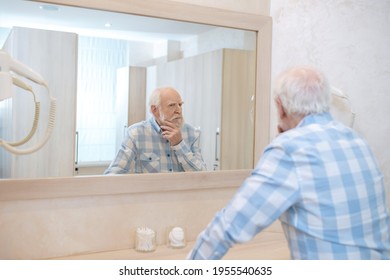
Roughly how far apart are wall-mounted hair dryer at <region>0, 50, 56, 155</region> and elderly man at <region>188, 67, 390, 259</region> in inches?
26.2

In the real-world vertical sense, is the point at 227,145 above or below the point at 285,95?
below

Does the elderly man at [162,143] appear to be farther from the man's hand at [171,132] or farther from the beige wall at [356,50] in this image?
the beige wall at [356,50]

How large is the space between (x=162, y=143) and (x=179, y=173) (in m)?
0.13

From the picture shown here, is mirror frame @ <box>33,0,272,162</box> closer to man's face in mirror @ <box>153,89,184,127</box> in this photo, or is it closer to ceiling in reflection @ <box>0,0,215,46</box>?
ceiling in reflection @ <box>0,0,215,46</box>

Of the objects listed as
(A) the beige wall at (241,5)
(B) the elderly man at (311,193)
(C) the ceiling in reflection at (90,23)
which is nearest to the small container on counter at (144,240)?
(B) the elderly man at (311,193)

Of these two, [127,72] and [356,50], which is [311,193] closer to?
[127,72]

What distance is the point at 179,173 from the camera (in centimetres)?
173

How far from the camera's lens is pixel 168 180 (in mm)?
1710

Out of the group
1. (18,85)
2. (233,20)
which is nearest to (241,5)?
(233,20)

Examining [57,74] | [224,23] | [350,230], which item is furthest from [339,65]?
[57,74]

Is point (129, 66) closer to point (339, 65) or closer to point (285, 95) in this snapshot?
point (285, 95)

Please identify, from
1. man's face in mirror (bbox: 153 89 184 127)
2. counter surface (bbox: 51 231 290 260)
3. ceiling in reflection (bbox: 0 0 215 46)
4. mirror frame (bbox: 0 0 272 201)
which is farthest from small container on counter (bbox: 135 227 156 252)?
ceiling in reflection (bbox: 0 0 215 46)
